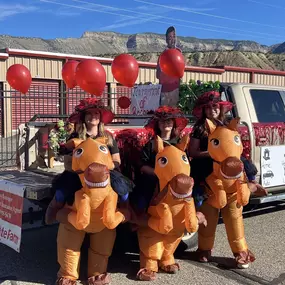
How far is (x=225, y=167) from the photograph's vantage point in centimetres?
409

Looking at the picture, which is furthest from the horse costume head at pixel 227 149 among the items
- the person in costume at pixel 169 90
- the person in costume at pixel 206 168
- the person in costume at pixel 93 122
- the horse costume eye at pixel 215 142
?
the person in costume at pixel 169 90

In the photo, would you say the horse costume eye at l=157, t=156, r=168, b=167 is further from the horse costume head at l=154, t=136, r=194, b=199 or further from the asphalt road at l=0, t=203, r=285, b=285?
the asphalt road at l=0, t=203, r=285, b=285

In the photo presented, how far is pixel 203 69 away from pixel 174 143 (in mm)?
18389

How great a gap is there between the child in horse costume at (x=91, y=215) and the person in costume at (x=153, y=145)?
0.97 feet

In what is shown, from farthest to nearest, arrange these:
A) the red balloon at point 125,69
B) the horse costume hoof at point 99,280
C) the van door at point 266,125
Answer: the red balloon at point 125,69, the van door at point 266,125, the horse costume hoof at point 99,280

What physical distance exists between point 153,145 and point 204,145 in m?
0.61

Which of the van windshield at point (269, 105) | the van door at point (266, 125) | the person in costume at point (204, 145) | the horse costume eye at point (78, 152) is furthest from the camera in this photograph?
the van windshield at point (269, 105)

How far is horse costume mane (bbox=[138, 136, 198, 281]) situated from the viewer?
3814 mm

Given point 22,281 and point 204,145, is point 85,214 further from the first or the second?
point 204,145

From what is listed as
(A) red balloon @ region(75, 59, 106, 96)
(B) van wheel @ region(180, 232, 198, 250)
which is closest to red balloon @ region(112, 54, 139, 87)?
(A) red balloon @ region(75, 59, 106, 96)

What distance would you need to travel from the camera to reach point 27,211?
5059mm

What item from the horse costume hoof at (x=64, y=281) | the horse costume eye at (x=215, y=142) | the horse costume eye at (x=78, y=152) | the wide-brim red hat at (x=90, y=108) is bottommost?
the horse costume hoof at (x=64, y=281)

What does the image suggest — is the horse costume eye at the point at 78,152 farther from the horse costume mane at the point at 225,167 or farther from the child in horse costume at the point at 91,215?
the horse costume mane at the point at 225,167

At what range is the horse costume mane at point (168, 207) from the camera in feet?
12.5
